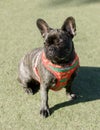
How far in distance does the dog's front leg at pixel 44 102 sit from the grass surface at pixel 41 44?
0.06 meters

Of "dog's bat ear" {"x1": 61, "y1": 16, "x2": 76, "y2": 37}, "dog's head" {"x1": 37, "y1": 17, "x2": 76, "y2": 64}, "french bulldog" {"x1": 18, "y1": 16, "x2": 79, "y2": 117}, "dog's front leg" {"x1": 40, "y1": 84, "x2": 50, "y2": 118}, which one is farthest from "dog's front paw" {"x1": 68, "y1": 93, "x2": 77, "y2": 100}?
"dog's bat ear" {"x1": 61, "y1": 16, "x2": 76, "y2": 37}

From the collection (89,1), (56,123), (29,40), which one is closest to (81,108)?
(56,123)

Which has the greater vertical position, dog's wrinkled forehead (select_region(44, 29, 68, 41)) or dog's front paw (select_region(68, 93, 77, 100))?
dog's wrinkled forehead (select_region(44, 29, 68, 41))

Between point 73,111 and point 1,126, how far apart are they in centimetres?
78

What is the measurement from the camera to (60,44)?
312 cm

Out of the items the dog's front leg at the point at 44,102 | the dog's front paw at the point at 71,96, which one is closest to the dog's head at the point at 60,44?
the dog's front leg at the point at 44,102

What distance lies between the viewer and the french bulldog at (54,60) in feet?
10.3

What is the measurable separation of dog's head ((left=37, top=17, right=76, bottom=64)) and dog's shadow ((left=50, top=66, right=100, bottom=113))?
0.60 metres

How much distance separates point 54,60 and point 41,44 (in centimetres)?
160

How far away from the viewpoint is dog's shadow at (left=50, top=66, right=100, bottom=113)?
362 centimetres

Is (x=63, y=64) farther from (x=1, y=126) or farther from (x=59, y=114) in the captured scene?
(x=1, y=126)

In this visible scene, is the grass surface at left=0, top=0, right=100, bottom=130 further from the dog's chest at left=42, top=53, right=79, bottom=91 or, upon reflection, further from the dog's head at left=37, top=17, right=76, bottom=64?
the dog's head at left=37, top=17, right=76, bottom=64

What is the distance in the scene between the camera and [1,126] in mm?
3332

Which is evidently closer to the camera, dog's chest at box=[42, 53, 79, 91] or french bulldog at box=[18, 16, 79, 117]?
french bulldog at box=[18, 16, 79, 117]
